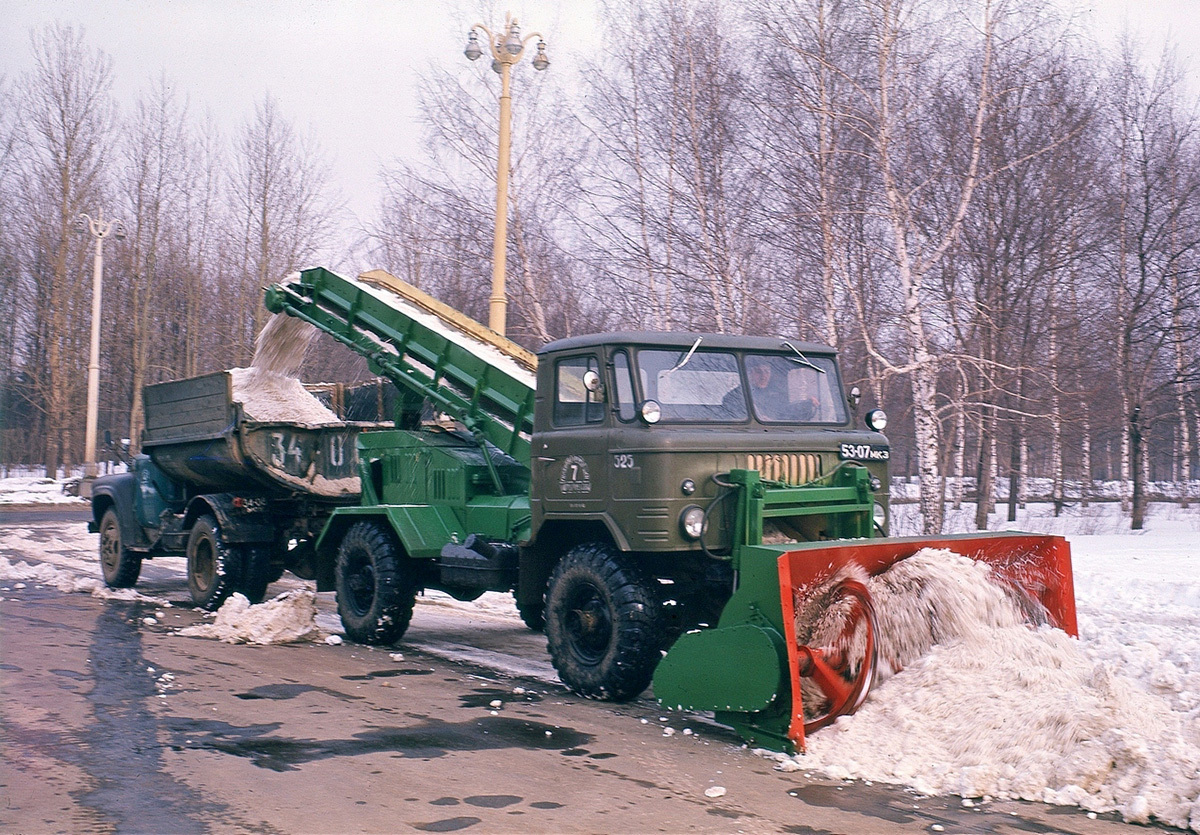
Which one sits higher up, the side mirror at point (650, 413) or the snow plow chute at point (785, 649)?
the side mirror at point (650, 413)

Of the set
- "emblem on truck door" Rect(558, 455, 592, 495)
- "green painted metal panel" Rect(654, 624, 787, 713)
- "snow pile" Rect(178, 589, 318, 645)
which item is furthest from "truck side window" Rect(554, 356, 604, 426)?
"snow pile" Rect(178, 589, 318, 645)

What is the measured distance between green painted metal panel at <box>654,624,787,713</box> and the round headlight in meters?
0.81

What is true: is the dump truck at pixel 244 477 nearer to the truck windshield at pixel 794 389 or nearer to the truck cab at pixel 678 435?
the truck cab at pixel 678 435

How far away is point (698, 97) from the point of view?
2186 centimetres

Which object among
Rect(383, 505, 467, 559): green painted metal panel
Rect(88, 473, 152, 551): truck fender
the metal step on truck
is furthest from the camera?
Rect(88, 473, 152, 551): truck fender

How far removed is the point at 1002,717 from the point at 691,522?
224cm

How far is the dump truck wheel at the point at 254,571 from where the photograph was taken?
1214 centimetres

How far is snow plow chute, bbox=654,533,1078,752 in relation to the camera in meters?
6.21

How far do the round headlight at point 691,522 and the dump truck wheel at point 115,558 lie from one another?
918 cm

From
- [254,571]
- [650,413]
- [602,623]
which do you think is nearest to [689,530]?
[650,413]

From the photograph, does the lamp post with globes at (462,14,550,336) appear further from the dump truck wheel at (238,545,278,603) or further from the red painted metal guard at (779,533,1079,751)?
the red painted metal guard at (779,533,1079,751)

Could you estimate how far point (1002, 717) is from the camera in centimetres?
601

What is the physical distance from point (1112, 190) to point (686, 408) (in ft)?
74.0

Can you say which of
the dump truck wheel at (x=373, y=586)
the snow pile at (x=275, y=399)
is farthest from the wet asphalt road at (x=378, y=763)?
the snow pile at (x=275, y=399)
